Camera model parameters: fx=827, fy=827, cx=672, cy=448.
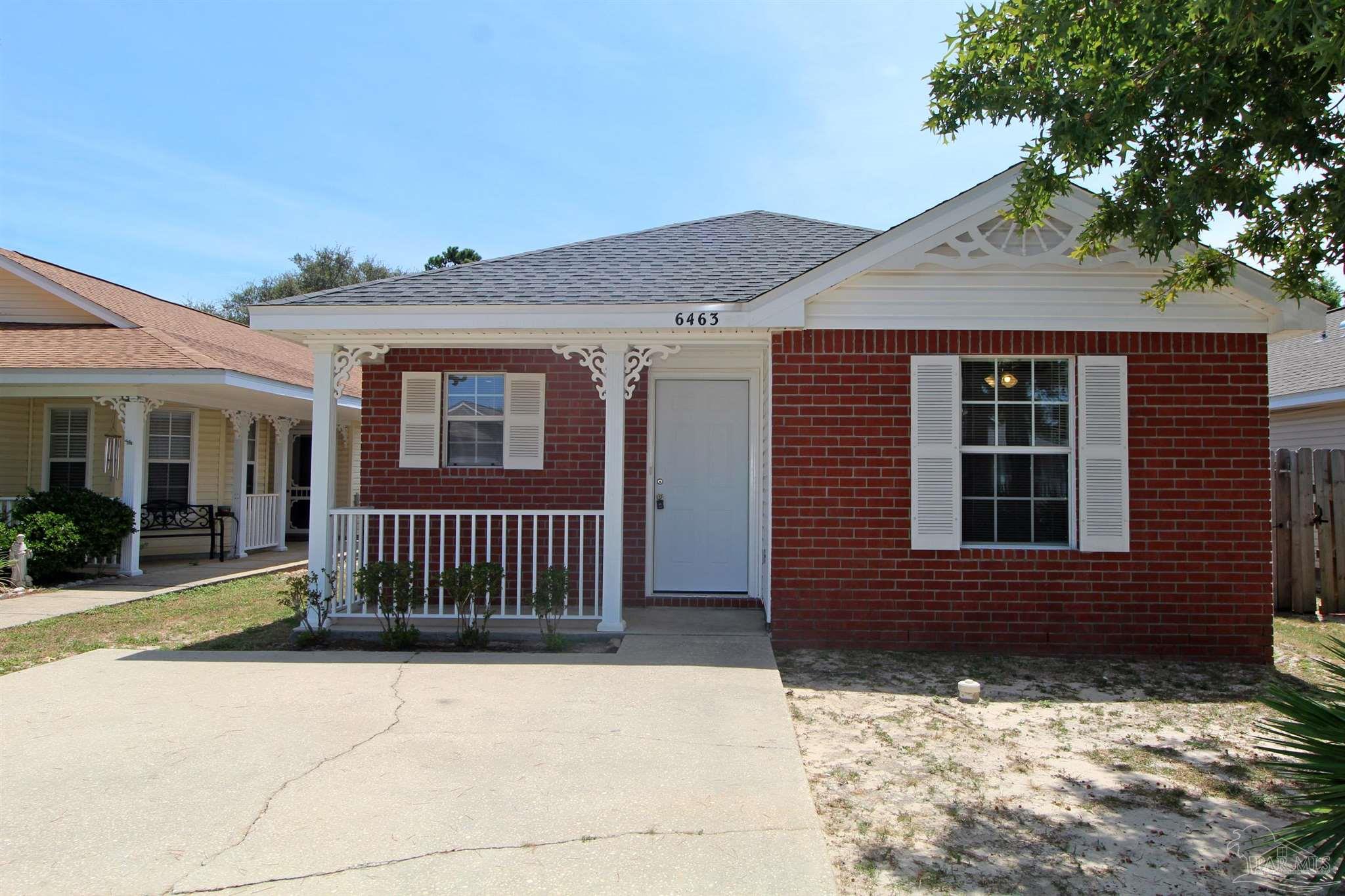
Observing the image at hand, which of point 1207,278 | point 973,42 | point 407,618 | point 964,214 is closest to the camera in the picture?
point 973,42

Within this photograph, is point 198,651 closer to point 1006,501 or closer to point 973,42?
point 1006,501

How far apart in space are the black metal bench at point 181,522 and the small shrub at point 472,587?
26.9ft

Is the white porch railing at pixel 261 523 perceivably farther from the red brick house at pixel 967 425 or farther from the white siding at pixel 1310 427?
the white siding at pixel 1310 427

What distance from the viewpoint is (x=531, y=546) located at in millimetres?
8391

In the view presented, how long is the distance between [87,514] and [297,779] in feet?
29.5

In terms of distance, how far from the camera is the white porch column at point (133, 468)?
1108cm

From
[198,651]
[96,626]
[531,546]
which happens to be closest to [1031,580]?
[531,546]

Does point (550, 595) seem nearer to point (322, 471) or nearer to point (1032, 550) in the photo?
point (322, 471)

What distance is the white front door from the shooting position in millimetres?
8547

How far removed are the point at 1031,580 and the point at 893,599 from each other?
1100 mm

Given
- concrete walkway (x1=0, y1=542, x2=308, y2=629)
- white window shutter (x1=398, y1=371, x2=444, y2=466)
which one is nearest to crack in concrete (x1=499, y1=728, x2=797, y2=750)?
white window shutter (x1=398, y1=371, x2=444, y2=466)

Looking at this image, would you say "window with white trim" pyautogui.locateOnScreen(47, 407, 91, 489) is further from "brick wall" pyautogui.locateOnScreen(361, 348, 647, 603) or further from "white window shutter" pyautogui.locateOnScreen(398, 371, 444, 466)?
"white window shutter" pyautogui.locateOnScreen(398, 371, 444, 466)

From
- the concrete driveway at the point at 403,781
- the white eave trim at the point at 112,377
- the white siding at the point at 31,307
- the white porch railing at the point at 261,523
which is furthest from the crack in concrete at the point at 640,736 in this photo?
the white siding at the point at 31,307

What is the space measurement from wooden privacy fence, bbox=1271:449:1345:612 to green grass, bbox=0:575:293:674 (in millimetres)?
10030
